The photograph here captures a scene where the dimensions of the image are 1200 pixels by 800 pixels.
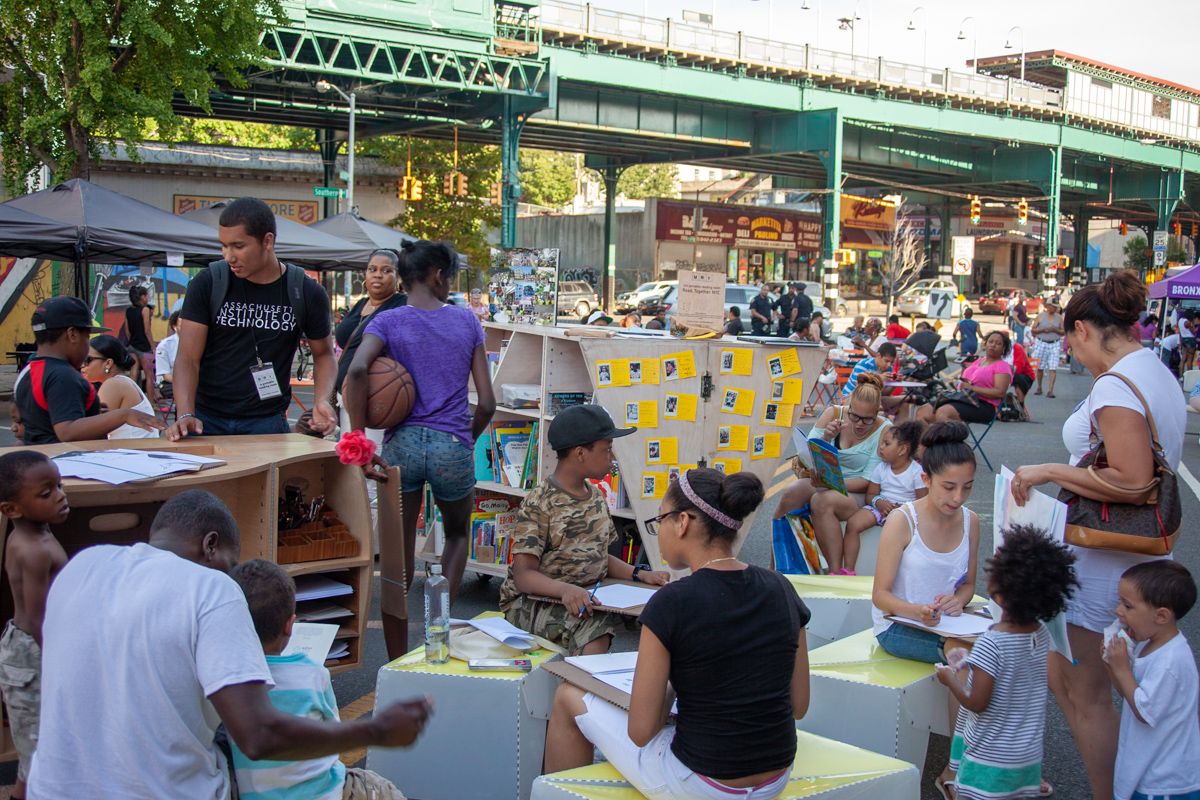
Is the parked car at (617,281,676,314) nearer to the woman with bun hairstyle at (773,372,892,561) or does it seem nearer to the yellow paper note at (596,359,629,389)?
the woman with bun hairstyle at (773,372,892,561)

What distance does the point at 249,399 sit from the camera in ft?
15.1

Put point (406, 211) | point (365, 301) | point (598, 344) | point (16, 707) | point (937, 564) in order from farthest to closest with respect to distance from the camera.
Answer: point (406, 211) < point (365, 301) < point (598, 344) < point (937, 564) < point (16, 707)

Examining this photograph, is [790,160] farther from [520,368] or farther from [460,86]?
[520,368]

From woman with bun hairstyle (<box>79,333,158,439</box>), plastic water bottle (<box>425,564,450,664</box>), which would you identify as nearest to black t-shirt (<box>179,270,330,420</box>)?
woman with bun hairstyle (<box>79,333,158,439</box>)

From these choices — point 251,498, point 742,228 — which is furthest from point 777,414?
point 742,228

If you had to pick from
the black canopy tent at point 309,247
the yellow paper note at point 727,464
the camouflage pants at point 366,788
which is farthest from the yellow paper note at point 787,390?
the black canopy tent at point 309,247

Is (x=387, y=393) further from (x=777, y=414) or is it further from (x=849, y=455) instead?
(x=849, y=455)

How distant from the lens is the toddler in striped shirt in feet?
8.43

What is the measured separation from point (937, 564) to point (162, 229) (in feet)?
31.2

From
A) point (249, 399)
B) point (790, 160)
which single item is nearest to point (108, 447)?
point (249, 399)

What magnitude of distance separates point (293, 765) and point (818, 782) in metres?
1.50

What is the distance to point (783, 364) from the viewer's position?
263 inches

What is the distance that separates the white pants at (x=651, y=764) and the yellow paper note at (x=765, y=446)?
3.77m

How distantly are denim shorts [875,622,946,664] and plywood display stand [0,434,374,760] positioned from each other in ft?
7.38
